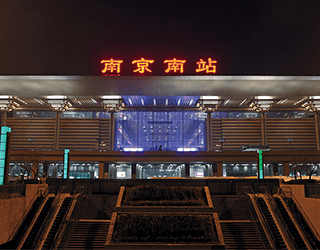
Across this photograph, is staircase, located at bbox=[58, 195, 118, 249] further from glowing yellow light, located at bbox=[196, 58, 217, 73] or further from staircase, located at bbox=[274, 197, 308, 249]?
glowing yellow light, located at bbox=[196, 58, 217, 73]

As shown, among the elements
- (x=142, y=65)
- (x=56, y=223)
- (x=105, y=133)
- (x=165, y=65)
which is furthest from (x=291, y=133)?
(x=56, y=223)

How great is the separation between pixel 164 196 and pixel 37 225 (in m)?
7.77

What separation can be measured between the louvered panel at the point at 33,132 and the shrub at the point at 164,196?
118 ft

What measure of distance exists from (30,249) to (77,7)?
22211 millimetres

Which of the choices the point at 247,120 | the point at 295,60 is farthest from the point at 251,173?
the point at 295,60

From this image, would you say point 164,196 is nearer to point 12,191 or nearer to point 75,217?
point 75,217

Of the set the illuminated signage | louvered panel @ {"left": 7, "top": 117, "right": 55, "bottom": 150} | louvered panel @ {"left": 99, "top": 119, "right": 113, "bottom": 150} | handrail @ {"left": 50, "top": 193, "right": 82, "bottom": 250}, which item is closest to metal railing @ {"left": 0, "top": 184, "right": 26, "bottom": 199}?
handrail @ {"left": 50, "top": 193, "right": 82, "bottom": 250}

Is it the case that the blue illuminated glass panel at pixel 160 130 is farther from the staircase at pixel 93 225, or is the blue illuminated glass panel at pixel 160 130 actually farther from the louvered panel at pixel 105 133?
the staircase at pixel 93 225

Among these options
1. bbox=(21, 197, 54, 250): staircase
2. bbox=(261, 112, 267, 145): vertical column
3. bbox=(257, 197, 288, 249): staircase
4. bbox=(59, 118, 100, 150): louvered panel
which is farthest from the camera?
bbox=(59, 118, 100, 150): louvered panel

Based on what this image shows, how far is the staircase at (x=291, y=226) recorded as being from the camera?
50.8 ft

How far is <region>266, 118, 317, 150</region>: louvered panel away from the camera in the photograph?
5131 centimetres

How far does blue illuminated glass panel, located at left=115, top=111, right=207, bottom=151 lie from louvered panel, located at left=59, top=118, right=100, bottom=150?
386 cm

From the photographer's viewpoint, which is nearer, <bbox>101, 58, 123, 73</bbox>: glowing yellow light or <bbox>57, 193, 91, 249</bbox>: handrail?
<bbox>57, 193, 91, 249</bbox>: handrail

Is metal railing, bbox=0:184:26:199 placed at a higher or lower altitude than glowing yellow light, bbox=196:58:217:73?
lower
